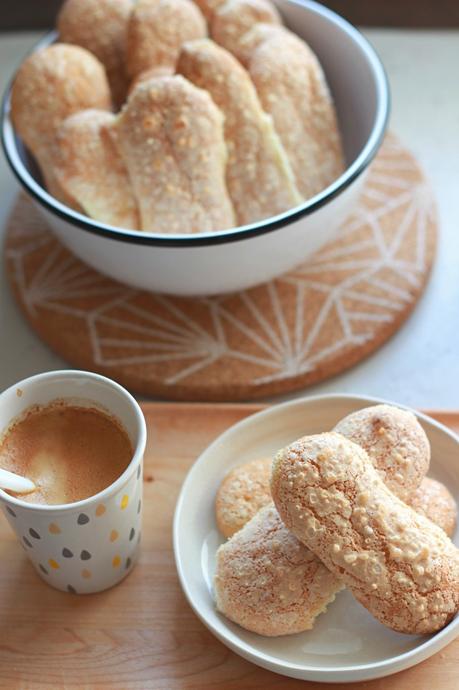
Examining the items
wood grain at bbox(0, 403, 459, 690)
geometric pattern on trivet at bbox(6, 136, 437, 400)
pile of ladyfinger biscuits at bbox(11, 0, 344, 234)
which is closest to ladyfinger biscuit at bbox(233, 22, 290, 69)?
pile of ladyfinger biscuits at bbox(11, 0, 344, 234)

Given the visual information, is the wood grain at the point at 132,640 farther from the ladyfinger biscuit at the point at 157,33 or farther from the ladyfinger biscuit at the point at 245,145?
the ladyfinger biscuit at the point at 157,33

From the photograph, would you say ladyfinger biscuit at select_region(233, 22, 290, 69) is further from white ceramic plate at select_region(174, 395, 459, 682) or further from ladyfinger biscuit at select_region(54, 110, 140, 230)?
white ceramic plate at select_region(174, 395, 459, 682)

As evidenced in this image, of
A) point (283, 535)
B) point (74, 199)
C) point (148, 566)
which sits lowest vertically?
point (148, 566)

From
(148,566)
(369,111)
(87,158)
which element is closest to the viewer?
(148,566)

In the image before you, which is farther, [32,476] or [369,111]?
[369,111]

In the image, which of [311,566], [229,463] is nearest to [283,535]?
[311,566]

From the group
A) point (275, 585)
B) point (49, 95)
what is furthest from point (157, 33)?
point (275, 585)

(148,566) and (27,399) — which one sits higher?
(27,399)

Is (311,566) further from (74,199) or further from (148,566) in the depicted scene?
(74,199)
